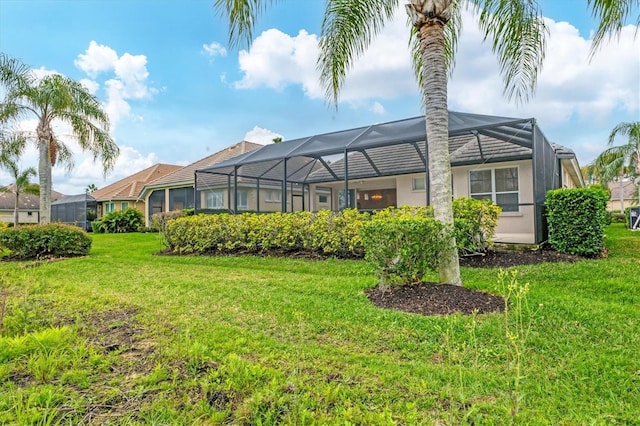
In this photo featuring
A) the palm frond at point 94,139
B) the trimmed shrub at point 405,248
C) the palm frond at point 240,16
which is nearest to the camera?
the trimmed shrub at point 405,248

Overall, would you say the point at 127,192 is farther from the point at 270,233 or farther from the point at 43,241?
the point at 270,233

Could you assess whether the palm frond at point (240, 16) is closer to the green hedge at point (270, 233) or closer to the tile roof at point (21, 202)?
the green hedge at point (270, 233)

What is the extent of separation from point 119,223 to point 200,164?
623 cm

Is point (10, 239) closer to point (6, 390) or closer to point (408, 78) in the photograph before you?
point (6, 390)

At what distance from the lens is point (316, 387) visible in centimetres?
237

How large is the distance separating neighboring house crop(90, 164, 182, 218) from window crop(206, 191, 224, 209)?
10.7 metres

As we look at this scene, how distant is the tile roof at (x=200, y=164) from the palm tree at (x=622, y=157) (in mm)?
23579

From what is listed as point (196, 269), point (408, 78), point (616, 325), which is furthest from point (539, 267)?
point (196, 269)

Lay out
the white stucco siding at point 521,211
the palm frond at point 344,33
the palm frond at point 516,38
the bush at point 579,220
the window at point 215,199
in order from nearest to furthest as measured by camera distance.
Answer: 1. the palm frond at point 516,38
2. the palm frond at point 344,33
3. the bush at point 579,220
4. the white stucco siding at point 521,211
5. the window at point 215,199

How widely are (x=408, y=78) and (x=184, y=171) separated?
710 inches

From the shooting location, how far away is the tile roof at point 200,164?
2172cm

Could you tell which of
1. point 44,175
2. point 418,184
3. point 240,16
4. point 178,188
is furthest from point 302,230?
point 178,188

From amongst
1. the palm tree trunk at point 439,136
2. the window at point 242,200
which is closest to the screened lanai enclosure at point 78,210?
the window at point 242,200

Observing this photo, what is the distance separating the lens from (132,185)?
27.6 metres
